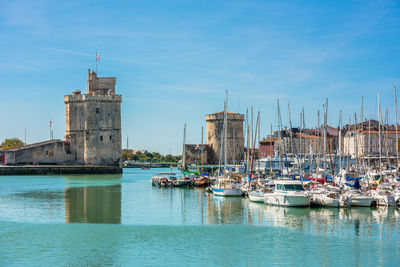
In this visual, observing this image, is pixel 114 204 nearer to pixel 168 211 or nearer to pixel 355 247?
pixel 168 211

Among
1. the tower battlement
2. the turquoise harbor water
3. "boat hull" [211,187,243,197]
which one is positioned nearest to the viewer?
the turquoise harbor water

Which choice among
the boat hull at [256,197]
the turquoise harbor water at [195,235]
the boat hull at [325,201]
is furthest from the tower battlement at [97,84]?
the boat hull at [325,201]

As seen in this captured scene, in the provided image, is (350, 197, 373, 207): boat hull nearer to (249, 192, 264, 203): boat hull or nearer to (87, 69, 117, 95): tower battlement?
(249, 192, 264, 203): boat hull

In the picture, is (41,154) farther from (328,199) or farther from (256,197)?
(328,199)

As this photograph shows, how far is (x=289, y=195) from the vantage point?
82.6 ft

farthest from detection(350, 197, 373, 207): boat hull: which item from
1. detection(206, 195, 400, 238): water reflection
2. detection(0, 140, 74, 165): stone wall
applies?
detection(0, 140, 74, 165): stone wall

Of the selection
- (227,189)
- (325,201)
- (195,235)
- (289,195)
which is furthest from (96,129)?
(195,235)

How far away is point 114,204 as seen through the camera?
96.5ft

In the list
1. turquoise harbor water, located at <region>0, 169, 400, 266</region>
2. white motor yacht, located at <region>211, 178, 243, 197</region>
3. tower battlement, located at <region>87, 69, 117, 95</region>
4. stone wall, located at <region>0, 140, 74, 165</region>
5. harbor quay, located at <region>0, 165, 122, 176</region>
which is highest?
tower battlement, located at <region>87, 69, 117, 95</region>

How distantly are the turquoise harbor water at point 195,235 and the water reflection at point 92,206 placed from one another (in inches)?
2.0

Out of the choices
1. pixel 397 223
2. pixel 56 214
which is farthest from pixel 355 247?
pixel 56 214

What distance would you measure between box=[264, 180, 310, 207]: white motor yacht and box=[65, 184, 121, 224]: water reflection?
24.0 feet

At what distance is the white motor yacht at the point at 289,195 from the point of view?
25.1m

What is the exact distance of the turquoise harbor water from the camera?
51.1 ft
